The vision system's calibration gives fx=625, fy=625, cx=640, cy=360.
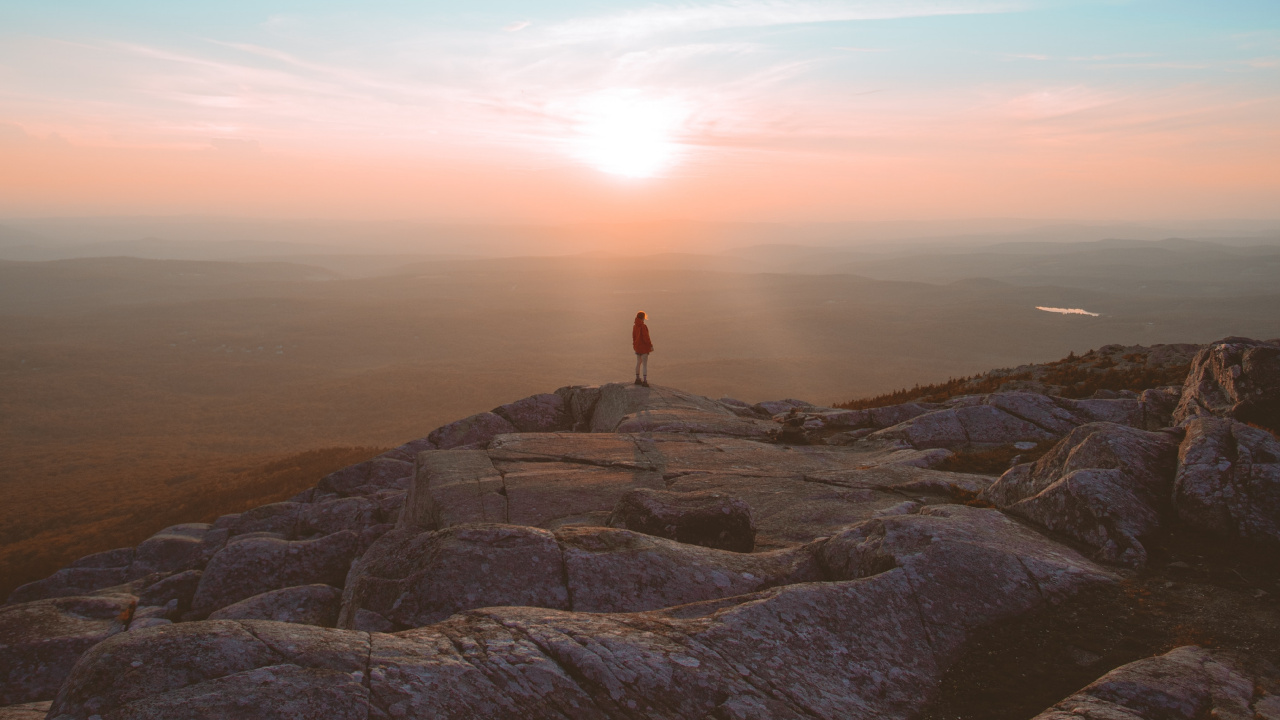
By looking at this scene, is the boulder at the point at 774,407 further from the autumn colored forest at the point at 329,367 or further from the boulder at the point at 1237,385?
the boulder at the point at 1237,385

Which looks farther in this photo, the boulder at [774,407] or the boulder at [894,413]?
the boulder at [774,407]

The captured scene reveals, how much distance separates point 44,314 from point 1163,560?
224 meters

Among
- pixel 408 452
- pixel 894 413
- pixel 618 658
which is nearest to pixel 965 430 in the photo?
pixel 894 413

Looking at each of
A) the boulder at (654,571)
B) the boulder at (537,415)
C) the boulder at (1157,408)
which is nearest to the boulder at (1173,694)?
the boulder at (654,571)

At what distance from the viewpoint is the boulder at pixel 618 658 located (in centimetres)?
556

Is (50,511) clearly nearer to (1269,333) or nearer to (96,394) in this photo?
(96,394)

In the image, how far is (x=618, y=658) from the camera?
647 centimetres

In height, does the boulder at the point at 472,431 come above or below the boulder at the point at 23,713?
below

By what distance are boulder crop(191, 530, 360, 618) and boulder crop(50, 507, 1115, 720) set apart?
34.2 ft

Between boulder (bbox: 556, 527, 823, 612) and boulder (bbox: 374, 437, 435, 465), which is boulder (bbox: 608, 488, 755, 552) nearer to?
boulder (bbox: 556, 527, 823, 612)

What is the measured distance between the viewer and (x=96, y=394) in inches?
3548

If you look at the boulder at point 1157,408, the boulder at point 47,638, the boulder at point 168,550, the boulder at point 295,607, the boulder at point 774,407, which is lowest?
the boulder at point 168,550

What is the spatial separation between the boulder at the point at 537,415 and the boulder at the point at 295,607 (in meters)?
12.3

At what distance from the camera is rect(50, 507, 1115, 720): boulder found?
5562mm
